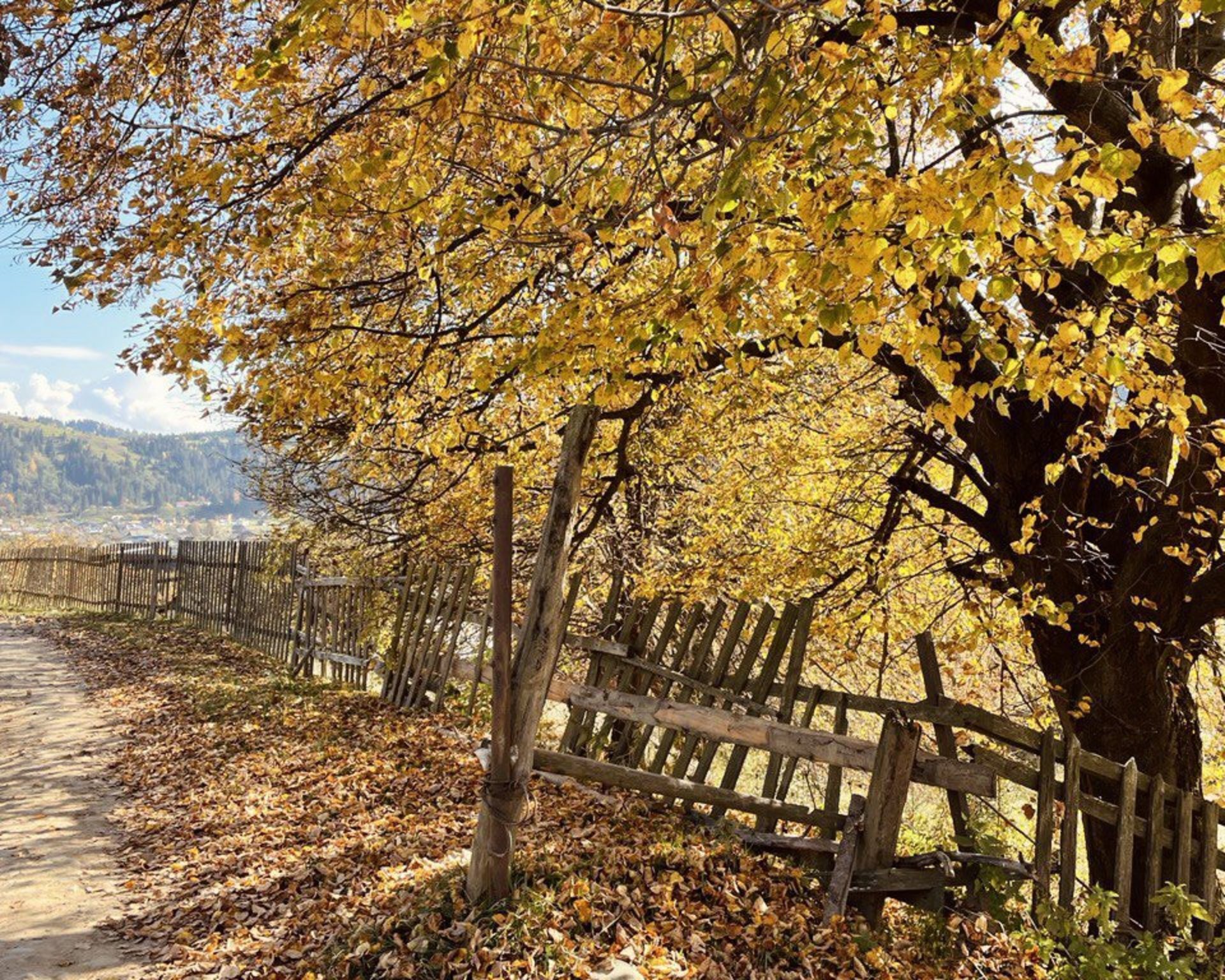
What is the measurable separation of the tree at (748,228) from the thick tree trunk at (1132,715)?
3 cm

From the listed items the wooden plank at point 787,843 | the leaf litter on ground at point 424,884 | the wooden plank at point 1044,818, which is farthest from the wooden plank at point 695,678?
the wooden plank at point 1044,818

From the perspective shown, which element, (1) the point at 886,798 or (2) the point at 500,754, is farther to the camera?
(1) the point at 886,798

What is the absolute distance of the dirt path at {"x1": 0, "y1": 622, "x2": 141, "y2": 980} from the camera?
5.50 metres

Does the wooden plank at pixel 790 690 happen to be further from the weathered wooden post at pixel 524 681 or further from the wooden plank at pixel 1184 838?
the wooden plank at pixel 1184 838

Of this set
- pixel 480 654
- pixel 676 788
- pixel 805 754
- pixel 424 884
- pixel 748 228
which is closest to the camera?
pixel 748 228

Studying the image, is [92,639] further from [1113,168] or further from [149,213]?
[1113,168]

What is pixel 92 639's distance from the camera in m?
20.1

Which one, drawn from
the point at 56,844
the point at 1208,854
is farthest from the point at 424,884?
the point at 1208,854

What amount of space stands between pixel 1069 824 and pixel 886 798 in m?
1.44

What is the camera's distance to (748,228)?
4273 millimetres

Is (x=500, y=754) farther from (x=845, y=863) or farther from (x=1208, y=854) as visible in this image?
(x=1208, y=854)

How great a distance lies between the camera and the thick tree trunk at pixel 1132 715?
6781 millimetres

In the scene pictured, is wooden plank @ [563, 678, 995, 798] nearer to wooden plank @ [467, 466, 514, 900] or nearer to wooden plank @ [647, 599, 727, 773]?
wooden plank @ [647, 599, 727, 773]

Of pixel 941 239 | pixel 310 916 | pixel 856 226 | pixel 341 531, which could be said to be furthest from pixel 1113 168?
pixel 341 531
